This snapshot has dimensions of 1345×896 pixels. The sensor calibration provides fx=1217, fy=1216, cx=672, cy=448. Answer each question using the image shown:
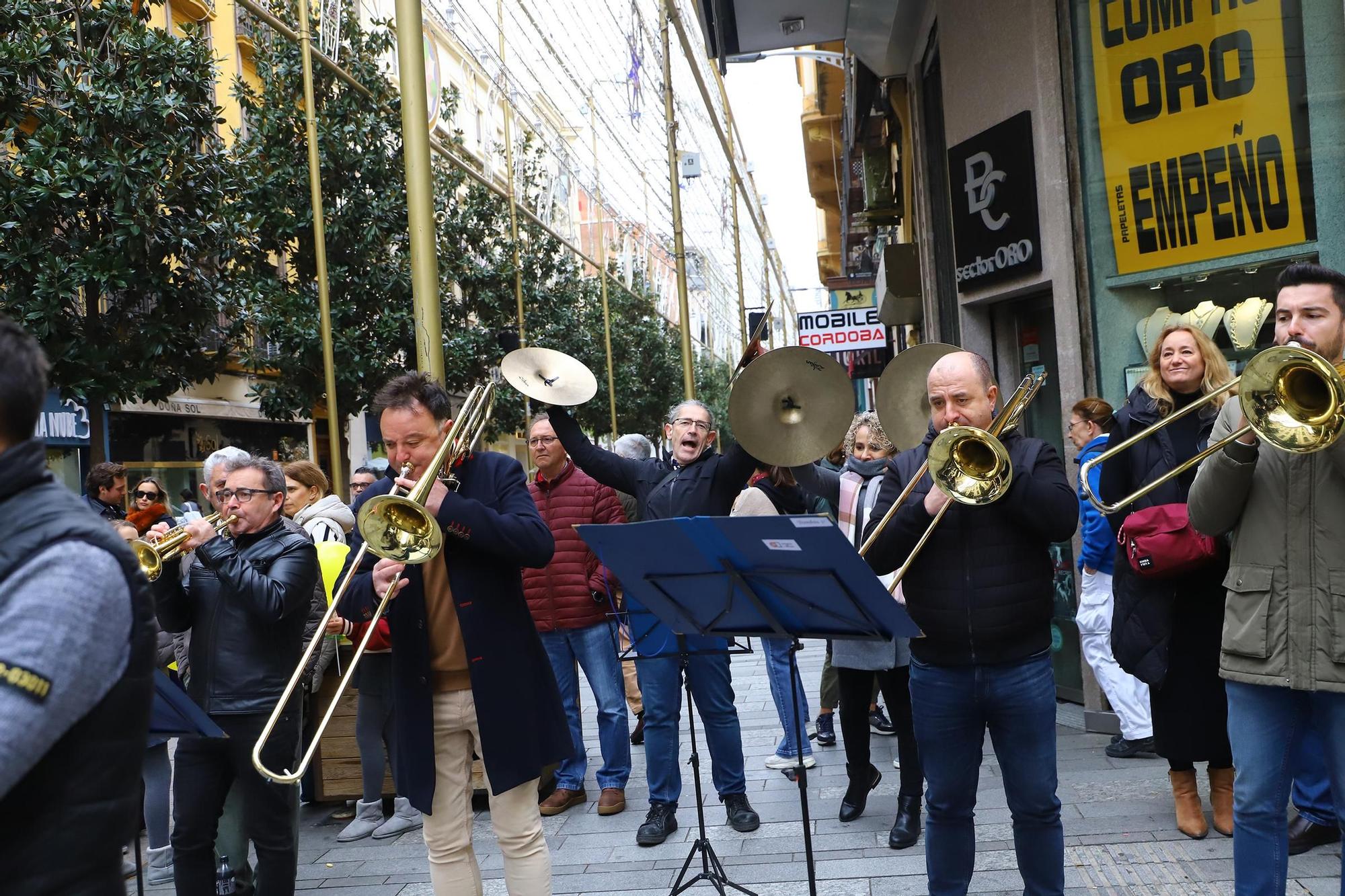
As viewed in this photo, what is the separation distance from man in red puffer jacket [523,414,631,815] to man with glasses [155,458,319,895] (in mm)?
2049

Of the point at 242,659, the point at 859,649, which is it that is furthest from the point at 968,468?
the point at 242,659

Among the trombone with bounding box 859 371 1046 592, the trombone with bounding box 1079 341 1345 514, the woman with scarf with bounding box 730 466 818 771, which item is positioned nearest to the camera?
the trombone with bounding box 1079 341 1345 514

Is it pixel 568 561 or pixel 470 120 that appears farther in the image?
pixel 470 120

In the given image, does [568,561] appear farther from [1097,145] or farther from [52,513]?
[52,513]

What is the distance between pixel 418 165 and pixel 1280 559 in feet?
15.5

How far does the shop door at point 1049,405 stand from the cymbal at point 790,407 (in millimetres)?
2963

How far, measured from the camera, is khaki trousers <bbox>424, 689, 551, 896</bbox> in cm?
377

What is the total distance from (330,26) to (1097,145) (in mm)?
6222

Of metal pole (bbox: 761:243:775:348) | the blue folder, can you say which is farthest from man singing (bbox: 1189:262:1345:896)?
metal pole (bbox: 761:243:775:348)

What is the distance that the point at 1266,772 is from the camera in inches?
126

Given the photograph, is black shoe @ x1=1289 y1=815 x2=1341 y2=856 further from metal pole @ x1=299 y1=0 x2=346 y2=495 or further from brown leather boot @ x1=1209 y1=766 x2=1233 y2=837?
metal pole @ x1=299 y1=0 x2=346 y2=495

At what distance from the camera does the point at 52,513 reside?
1.83 m

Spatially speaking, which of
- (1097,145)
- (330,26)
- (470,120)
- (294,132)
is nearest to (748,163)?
(470,120)

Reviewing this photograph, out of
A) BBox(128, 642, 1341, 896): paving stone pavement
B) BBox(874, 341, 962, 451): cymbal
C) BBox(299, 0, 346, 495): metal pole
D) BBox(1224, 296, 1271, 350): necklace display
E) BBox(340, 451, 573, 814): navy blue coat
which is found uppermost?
BBox(299, 0, 346, 495): metal pole
